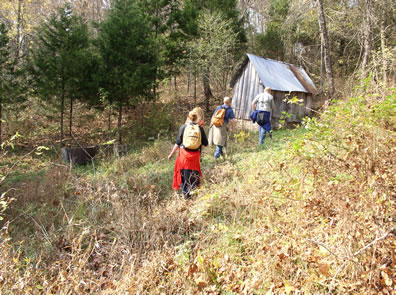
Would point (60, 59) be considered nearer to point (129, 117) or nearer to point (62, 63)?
point (62, 63)

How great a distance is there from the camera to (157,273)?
3043mm

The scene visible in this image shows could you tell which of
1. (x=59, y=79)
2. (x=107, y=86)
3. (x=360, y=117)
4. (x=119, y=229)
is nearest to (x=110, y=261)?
(x=119, y=229)

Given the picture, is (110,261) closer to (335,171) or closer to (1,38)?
(335,171)

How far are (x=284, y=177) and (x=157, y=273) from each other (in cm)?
272

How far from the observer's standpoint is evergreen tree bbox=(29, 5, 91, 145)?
11.2 m

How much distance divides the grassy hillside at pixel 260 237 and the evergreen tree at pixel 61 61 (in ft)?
26.7

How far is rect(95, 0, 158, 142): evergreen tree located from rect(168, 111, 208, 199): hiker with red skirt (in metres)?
7.38

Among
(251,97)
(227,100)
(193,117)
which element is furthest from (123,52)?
(193,117)

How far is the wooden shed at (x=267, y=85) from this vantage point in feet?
40.3

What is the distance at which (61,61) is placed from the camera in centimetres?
1114

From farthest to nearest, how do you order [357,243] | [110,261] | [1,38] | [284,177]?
1. [1,38]
2. [284,177]
3. [110,261]
4. [357,243]

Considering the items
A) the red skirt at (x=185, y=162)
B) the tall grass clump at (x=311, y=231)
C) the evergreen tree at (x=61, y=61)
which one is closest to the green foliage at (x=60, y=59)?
the evergreen tree at (x=61, y=61)

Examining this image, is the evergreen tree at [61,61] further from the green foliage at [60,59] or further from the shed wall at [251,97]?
the shed wall at [251,97]

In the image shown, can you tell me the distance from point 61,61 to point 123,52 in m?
2.63
